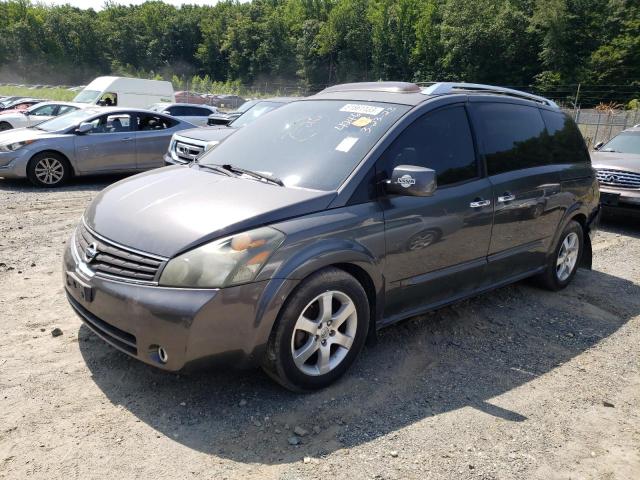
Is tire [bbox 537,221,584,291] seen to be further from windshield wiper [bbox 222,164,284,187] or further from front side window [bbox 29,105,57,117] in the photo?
front side window [bbox 29,105,57,117]

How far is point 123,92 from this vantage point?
2169cm

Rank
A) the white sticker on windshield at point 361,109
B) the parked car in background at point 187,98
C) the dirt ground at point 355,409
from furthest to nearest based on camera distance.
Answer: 1. the parked car in background at point 187,98
2. the white sticker on windshield at point 361,109
3. the dirt ground at point 355,409

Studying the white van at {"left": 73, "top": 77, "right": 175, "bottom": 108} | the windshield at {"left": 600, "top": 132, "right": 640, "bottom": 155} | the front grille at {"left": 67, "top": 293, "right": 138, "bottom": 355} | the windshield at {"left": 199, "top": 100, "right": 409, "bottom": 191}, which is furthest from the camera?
the white van at {"left": 73, "top": 77, "right": 175, "bottom": 108}

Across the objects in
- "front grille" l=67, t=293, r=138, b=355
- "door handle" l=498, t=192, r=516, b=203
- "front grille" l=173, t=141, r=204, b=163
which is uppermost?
"door handle" l=498, t=192, r=516, b=203

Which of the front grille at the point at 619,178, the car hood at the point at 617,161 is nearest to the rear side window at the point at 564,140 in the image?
the car hood at the point at 617,161

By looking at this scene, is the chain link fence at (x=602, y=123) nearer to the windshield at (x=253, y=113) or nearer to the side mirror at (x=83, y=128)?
the windshield at (x=253, y=113)

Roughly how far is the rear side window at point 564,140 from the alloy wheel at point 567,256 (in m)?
0.78

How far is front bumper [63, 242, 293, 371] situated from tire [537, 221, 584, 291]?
3.35 meters

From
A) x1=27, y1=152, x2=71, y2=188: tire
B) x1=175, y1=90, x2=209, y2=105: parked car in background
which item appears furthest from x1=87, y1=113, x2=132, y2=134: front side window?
x1=175, y1=90, x2=209, y2=105: parked car in background

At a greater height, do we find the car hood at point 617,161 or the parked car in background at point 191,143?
the parked car in background at point 191,143

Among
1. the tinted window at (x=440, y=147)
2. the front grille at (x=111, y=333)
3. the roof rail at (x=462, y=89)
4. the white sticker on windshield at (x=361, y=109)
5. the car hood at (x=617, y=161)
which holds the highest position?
the roof rail at (x=462, y=89)

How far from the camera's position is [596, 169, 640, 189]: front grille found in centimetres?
840

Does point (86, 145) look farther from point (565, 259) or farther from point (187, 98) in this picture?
point (187, 98)

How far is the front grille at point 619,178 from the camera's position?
27.6ft
